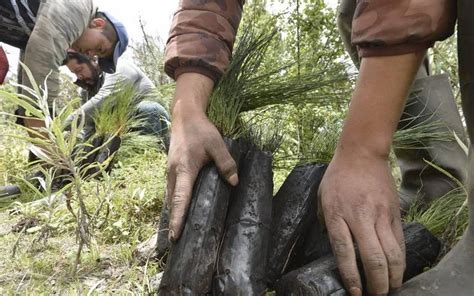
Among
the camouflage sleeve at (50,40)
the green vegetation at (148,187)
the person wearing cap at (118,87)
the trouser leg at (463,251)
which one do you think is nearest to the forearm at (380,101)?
the trouser leg at (463,251)

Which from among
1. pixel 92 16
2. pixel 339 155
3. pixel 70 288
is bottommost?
pixel 70 288

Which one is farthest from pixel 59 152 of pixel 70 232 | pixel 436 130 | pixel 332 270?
pixel 436 130

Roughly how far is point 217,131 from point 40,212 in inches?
32.1

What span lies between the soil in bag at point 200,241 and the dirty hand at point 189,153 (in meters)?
0.02

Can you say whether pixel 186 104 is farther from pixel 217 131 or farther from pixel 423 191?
pixel 423 191

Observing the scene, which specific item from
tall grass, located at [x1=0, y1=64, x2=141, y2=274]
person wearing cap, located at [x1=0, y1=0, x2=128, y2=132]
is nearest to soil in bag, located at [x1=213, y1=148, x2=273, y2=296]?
tall grass, located at [x1=0, y1=64, x2=141, y2=274]

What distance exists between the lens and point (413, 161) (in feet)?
5.39

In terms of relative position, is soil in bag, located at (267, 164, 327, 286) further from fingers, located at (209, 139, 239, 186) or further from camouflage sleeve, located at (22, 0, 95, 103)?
camouflage sleeve, located at (22, 0, 95, 103)

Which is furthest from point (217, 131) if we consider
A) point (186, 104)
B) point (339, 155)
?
point (339, 155)

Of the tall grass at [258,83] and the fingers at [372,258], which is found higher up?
the tall grass at [258,83]

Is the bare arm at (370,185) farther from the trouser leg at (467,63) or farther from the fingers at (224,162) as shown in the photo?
the fingers at (224,162)

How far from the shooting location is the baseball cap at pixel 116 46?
3062 mm

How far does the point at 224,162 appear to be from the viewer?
41.8 inches

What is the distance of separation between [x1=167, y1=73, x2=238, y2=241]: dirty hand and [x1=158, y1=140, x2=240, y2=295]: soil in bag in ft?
0.06
